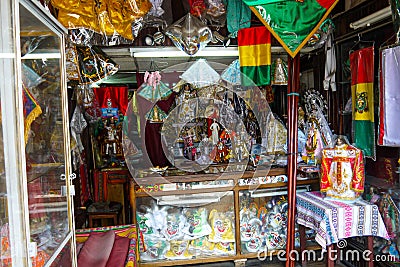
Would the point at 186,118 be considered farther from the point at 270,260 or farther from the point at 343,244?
→ the point at 343,244

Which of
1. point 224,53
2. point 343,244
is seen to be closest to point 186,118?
point 224,53

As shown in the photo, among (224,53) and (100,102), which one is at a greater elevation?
(224,53)

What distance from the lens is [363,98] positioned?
3.29 m

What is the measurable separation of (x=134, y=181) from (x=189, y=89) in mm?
1733

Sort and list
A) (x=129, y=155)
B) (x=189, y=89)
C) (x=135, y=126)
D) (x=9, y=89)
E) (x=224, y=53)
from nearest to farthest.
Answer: (x=9, y=89)
(x=129, y=155)
(x=135, y=126)
(x=224, y=53)
(x=189, y=89)

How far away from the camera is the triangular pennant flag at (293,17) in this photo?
3008mm

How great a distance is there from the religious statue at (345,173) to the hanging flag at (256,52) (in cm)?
123

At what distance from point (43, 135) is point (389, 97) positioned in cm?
258

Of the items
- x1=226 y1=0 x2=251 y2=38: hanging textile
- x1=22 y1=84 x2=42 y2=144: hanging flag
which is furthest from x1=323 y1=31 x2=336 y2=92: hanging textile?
x1=22 y1=84 x2=42 y2=144: hanging flag

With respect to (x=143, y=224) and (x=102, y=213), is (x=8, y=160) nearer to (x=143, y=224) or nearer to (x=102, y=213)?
(x=143, y=224)

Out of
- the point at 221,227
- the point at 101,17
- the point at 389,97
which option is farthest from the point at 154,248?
the point at 389,97

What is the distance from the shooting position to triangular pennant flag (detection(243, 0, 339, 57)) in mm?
3008

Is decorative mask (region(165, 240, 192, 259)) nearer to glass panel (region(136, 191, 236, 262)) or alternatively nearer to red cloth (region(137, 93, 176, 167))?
glass panel (region(136, 191, 236, 262))

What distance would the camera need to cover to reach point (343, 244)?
147 inches
